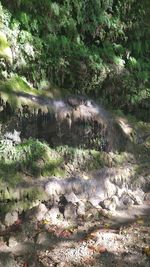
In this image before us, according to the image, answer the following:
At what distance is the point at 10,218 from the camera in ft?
19.4

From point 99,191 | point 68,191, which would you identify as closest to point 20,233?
point 68,191

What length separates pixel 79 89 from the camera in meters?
8.23

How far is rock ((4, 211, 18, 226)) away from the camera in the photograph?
19.2ft

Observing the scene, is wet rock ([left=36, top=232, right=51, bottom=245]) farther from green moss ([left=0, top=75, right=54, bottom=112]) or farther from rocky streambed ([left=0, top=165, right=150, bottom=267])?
green moss ([left=0, top=75, right=54, bottom=112])

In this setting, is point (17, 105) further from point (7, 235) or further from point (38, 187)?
point (7, 235)

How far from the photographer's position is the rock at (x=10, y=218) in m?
5.86

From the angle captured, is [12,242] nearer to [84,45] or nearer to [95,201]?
[95,201]

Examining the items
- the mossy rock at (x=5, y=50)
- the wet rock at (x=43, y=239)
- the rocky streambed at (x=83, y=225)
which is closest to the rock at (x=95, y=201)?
the rocky streambed at (x=83, y=225)

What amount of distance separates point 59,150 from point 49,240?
2.11 metres

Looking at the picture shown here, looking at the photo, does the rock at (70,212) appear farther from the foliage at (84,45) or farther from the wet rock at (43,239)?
the foliage at (84,45)

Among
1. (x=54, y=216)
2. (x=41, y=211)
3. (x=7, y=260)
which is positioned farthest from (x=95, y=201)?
(x=7, y=260)

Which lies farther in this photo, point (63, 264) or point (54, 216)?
point (54, 216)

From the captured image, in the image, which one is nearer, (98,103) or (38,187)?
(38,187)

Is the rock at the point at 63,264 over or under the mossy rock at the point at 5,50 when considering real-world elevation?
under
